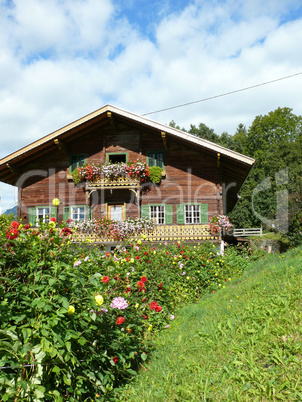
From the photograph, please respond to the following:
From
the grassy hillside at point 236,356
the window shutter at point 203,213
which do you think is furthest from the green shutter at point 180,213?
the grassy hillside at point 236,356

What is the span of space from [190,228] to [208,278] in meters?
6.44

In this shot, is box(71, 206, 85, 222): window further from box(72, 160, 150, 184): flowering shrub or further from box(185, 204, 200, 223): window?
box(185, 204, 200, 223): window

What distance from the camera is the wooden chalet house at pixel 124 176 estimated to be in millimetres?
16828

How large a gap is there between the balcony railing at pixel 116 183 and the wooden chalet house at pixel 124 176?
0.05 meters

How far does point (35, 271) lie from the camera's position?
351 cm

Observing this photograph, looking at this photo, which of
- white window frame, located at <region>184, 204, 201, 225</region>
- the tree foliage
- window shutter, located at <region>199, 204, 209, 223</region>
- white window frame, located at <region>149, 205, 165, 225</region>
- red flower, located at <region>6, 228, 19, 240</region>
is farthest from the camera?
the tree foliage

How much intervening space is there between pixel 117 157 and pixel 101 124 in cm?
200

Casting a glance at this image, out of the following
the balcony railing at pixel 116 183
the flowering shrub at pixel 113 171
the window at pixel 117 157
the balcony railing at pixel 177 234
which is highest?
the window at pixel 117 157

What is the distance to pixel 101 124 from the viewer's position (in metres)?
18.0

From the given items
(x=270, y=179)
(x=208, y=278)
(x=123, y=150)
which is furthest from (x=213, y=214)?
(x=270, y=179)

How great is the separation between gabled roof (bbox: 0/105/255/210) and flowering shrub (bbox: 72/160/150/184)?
191 cm

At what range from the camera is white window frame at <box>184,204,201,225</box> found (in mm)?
17188

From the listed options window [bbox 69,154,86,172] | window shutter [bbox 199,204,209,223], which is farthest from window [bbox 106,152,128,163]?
window shutter [bbox 199,204,209,223]

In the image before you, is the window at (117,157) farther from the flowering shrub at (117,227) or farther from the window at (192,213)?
the window at (192,213)
